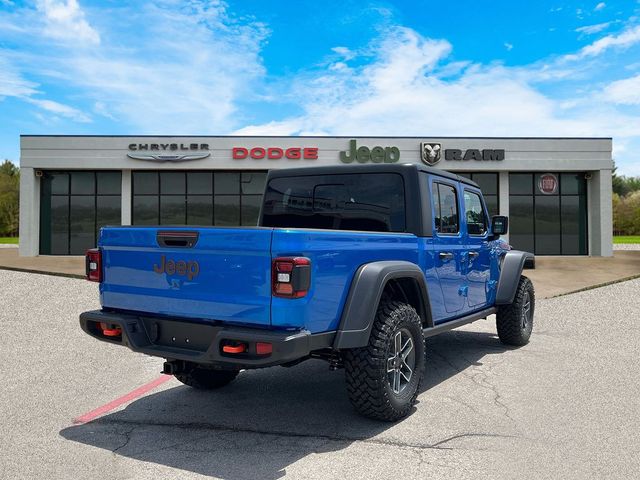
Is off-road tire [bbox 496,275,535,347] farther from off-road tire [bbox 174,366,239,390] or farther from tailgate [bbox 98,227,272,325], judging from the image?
tailgate [bbox 98,227,272,325]

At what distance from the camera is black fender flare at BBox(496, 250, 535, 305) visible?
6672 mm

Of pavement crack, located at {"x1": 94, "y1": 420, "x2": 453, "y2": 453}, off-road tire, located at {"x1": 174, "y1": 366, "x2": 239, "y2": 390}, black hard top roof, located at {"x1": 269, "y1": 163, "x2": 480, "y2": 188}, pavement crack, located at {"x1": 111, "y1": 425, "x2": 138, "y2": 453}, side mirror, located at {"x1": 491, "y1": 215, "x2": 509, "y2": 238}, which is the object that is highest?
black hard top roof, located at {"x1": 269, "y1": 163, "x2": 480, "y2": 188}

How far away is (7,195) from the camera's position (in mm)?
70750

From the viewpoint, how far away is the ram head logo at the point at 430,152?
83.8 ft

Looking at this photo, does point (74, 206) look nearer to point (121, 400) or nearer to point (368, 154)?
point (368, 154)

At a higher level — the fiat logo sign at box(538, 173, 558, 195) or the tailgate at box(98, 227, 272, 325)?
the fiat logo sign at box(538, 173, 558, 195)

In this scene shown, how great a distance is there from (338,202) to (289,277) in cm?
211

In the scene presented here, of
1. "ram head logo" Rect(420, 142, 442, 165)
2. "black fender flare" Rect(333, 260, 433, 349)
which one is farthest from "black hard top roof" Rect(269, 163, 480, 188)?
"ram head logo" Rect(420, 142, 442, 165)

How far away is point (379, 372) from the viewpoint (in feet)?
12.7

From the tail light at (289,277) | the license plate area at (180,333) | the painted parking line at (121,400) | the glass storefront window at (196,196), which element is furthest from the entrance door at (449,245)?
the glass storefront window at (196,196)

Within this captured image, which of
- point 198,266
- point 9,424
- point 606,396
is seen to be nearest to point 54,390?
point 9,424

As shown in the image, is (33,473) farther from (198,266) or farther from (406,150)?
(406,150)

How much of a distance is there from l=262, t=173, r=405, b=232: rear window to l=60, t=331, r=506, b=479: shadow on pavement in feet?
5.31

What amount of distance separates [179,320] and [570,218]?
27445 mm
